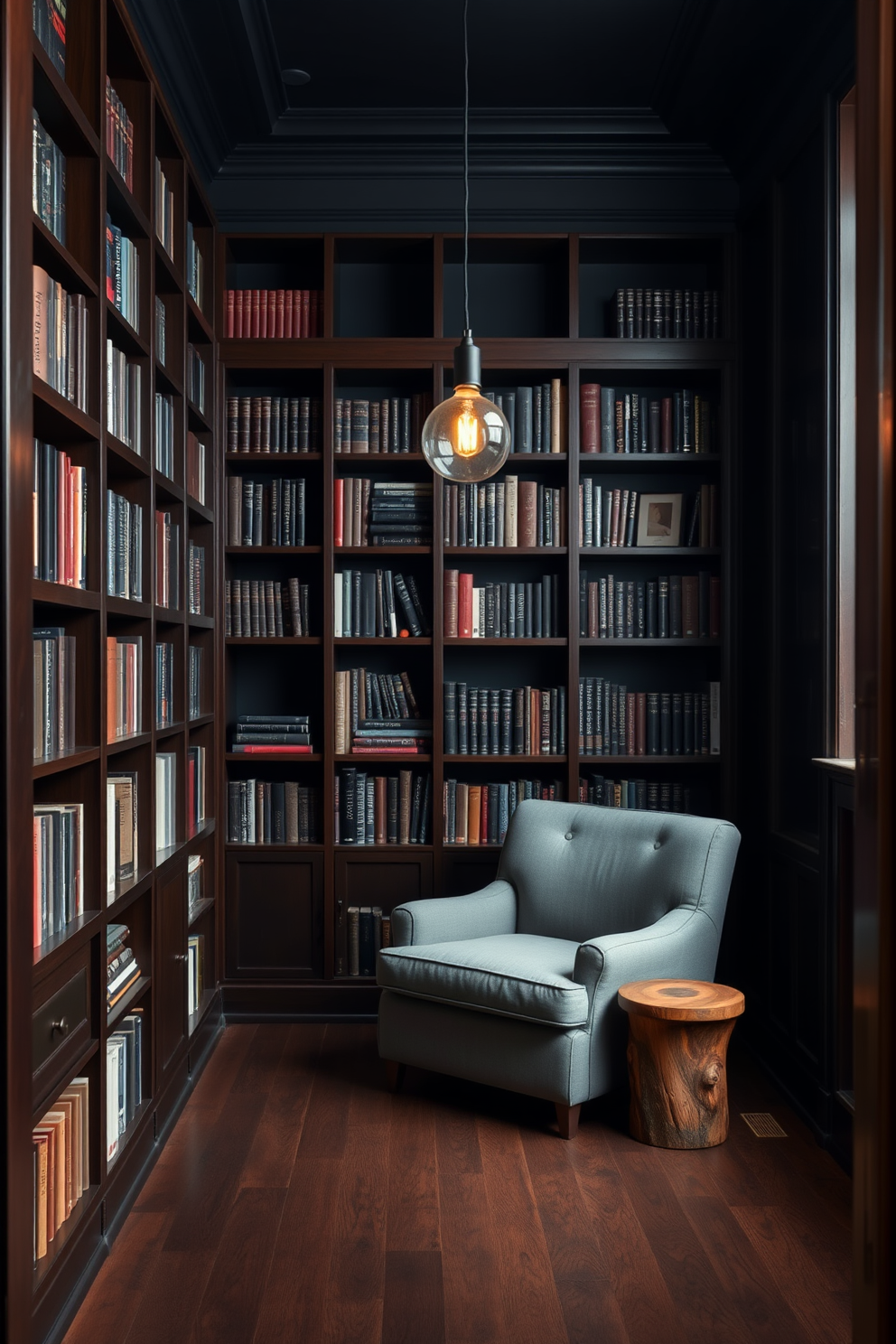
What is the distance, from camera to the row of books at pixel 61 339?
7.07ft

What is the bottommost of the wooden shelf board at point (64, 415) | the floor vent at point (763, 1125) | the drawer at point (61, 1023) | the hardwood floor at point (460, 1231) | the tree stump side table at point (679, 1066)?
the floor vent at point (763, 1125)

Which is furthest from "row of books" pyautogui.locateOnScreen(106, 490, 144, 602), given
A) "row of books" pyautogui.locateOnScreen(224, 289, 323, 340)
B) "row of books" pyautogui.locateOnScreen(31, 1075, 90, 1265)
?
"row of books" pyautogui.locateOnScreen(224, 289, 323, 340)

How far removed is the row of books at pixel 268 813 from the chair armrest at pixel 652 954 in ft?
4.47

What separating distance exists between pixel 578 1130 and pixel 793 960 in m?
0.89

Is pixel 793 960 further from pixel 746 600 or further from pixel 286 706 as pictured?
pixel 286 706

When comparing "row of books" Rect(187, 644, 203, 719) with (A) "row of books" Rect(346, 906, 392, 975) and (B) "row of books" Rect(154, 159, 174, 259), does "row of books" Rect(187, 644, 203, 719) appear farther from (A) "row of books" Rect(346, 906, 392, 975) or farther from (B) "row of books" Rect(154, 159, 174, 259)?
(B) "row of books" Rect(154, 159, 174, 259)

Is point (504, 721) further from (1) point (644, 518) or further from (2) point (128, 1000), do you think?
(2) point (128, 1000)

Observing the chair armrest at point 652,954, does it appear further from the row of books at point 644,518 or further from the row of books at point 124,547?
the row of books at point 124,547

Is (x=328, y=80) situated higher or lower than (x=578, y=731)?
higher

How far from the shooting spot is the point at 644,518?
13.9 ft

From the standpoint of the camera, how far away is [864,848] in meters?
1.06

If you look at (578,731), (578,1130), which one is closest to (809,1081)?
(578,1130)

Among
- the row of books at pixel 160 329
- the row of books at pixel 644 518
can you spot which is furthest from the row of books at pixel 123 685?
the row of books at pixel 644 518

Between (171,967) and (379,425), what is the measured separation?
2.14m
